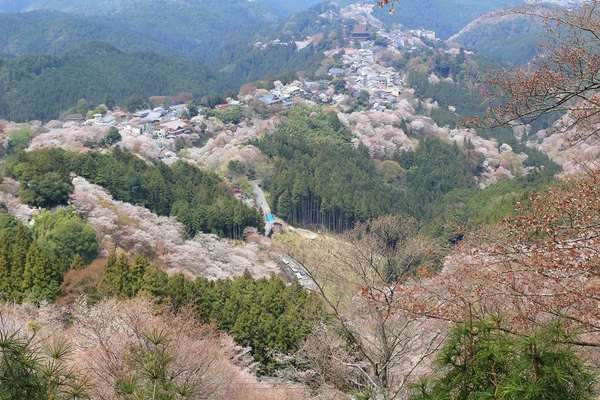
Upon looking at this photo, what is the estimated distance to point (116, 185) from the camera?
25.0 meters

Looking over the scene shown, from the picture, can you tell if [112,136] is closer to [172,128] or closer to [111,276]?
[172,128]

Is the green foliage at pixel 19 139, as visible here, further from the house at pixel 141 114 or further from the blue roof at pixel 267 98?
the blue roof at pixel 267 98

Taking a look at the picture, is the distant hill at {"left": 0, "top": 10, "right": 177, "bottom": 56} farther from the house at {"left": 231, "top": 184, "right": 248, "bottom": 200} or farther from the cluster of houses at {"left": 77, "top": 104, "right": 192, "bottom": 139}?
the house at {"left": 231, "top": 184, "right": 248, "bottom": 200}

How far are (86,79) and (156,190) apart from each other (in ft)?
128

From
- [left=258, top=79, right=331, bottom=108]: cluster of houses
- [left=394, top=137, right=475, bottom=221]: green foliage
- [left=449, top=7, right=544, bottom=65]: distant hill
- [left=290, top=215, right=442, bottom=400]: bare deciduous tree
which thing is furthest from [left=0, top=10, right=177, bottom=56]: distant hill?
[left=290, top=215, right=442, bottom=400]: bare deciduous tree

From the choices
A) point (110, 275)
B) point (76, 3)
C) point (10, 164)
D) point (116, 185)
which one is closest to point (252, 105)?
point (116, 185)

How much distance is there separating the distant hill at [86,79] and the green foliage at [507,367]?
53.8m

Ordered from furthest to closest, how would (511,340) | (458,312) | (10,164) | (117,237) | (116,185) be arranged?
(116,185) < (10,164) < (117,237) < (458,312) < (511,340)

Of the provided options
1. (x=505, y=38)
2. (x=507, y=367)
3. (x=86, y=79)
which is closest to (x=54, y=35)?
(x=86, y=79)

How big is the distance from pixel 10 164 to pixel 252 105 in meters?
26.6

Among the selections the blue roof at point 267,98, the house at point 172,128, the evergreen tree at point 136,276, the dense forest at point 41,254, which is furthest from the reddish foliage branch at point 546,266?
the blue roof at point 267,98

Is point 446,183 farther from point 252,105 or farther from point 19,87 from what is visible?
point 19,87

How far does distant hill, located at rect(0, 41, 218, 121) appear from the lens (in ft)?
167

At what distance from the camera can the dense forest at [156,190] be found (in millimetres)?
24219
